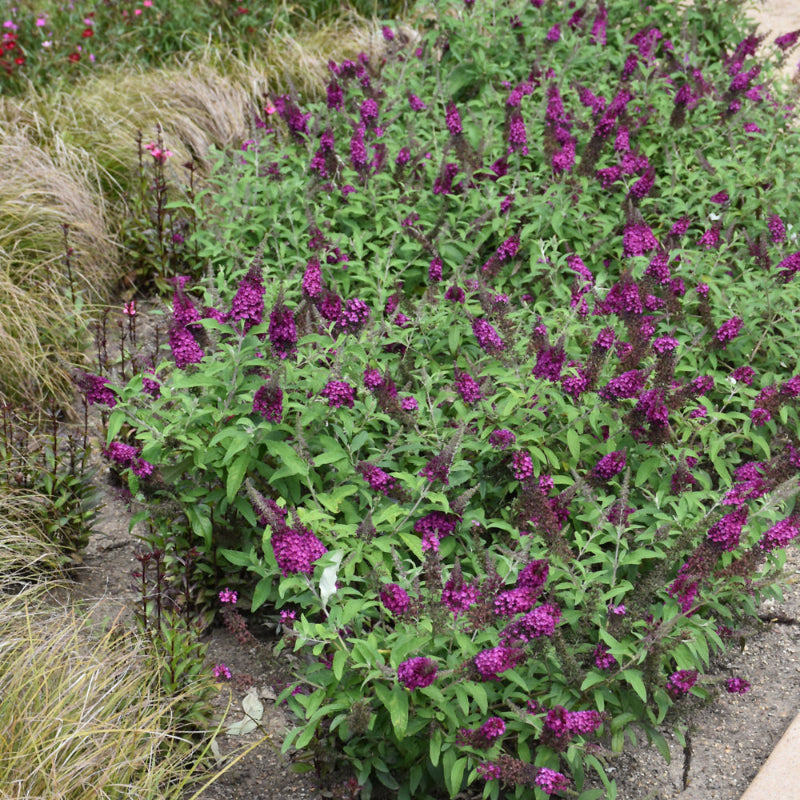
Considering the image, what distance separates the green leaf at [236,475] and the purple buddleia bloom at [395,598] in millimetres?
727

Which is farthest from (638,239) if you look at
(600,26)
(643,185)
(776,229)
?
(600,26)

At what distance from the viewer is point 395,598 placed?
298cm

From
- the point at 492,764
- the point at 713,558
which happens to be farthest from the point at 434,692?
the point at 713,558

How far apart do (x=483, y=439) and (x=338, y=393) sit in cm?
67

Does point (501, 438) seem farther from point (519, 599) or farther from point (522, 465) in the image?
point (519, 599)

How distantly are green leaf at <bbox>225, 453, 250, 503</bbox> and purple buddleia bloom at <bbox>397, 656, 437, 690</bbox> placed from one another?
964 mm

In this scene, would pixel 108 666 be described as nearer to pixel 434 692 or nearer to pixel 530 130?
pixel 434 692

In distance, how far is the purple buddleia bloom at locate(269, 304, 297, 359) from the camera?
331 cm

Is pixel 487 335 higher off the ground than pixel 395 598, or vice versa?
pixel 487 335

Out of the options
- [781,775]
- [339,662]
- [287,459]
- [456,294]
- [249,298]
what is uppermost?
[249,298]

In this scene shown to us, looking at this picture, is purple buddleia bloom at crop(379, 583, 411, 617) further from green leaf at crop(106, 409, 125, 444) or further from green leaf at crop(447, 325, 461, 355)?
green leaf at crop(447, 325, 461, 355)

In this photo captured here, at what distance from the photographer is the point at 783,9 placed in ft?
29.9

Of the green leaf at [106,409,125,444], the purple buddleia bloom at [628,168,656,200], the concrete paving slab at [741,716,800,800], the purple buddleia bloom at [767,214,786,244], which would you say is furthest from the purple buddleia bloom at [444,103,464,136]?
the concrete paving slab at [741,716,800,800]

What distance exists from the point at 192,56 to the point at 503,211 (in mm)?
3949
